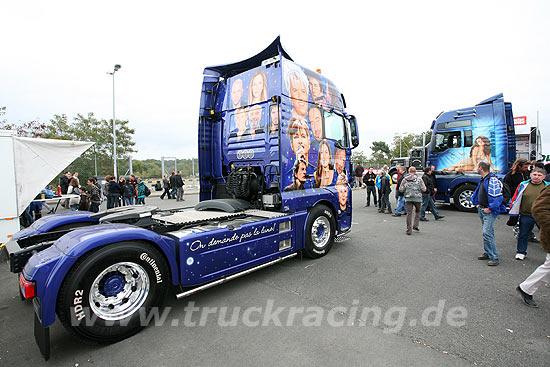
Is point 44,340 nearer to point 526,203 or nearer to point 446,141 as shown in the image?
point 526,203

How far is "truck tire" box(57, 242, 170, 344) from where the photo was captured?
7.85 ft

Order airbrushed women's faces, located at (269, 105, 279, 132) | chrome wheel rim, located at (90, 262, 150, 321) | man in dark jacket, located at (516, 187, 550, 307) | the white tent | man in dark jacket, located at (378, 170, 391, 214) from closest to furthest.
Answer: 1. chrome wheel rim, located at (90, 262, 150, 321)
2. man in dark jacket, located at (516, 187, 550, 307)
3. airbrushed women's faces, located at (269, 105, 279, 132)
4. the white tent
5. man in dark jacket, located at (378, 170, 391, 214)

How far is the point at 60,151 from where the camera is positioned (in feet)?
20.8

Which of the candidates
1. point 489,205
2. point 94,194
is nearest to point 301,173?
point 489,205

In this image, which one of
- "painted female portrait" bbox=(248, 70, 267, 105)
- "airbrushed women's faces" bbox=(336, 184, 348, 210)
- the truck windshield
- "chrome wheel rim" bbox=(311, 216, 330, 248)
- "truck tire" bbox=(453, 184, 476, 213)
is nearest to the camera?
"painted female portrait" bbox=(248, 70, 267, 105)

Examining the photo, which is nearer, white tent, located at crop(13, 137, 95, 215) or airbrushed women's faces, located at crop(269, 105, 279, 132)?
airbrushed women's faces, located at crop(269, 105, 279, 132)

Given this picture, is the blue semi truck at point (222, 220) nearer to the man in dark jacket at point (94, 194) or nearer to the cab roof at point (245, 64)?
the cab roof at point (245, 64)

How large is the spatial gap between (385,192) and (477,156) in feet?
10.7

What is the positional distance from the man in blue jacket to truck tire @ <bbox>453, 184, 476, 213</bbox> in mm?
6003

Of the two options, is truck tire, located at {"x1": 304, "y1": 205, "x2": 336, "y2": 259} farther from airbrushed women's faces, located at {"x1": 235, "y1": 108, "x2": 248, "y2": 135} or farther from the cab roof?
the cab roof

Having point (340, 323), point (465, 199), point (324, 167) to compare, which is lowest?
point (340, 323)

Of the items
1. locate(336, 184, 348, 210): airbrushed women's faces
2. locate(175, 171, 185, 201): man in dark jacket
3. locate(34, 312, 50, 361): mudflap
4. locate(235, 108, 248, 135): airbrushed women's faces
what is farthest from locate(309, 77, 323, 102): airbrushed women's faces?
locate(175, 171, 185, 201): man in dark jacket

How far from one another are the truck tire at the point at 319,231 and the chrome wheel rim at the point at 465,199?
7161mm

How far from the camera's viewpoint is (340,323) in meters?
2.88
